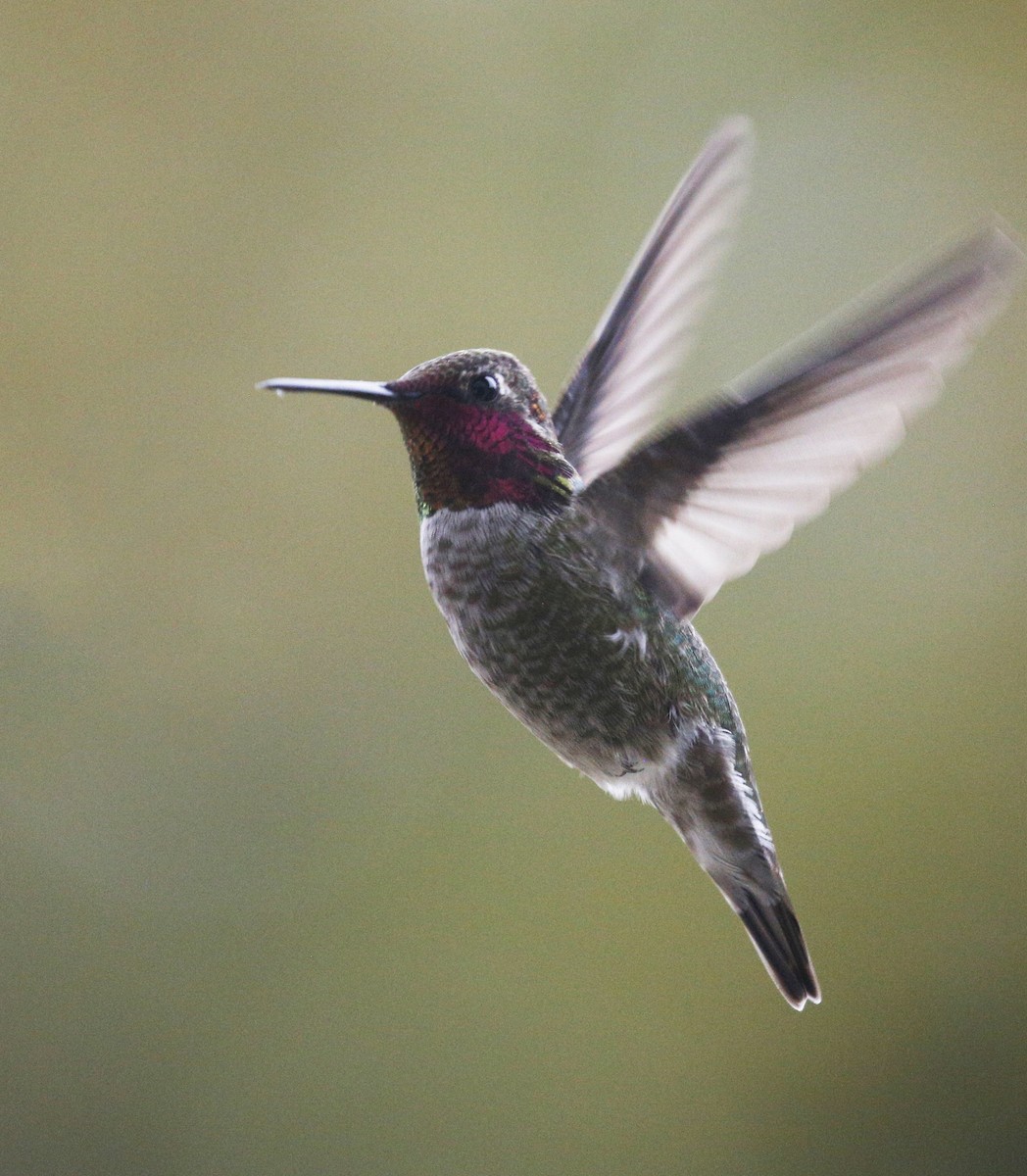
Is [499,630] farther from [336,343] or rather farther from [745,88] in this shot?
[745,88]

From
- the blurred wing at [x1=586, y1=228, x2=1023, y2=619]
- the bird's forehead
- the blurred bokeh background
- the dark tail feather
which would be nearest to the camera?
the blurred wing at [x1=586, y1=228, x2=1023, y2=619]

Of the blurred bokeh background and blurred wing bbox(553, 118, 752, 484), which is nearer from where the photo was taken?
blurred wing bbox(553, 118, 752, 484)

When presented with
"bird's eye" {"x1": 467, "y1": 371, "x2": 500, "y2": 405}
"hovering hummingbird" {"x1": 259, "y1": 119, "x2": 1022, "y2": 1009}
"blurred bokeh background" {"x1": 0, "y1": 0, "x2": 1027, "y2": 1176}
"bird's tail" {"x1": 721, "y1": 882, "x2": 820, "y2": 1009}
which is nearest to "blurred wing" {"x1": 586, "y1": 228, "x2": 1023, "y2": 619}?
"hovering hummingbird" {"x1": 259, "y1": 119, "x2": 1022, "y2": 1009}

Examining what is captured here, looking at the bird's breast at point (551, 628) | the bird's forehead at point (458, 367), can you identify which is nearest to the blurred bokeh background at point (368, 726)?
the bird's breast at point (551, 628)

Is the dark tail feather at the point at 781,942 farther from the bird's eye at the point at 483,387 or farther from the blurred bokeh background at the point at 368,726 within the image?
the blurred bokeh background at the point at 368,726

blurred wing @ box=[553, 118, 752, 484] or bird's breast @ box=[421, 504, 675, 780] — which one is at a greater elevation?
blurred wing @ box=[553, 118, 752, 484]

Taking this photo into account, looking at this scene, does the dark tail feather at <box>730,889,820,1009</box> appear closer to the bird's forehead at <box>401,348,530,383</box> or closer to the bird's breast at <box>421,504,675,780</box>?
the bird's breast at <box>421,504,675,780</box>

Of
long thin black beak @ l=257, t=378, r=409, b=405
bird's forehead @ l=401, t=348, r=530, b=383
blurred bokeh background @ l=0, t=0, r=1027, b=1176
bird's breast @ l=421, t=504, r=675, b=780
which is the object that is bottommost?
blurred bokeh background @ l=0, t=0, r=1027, b=1176

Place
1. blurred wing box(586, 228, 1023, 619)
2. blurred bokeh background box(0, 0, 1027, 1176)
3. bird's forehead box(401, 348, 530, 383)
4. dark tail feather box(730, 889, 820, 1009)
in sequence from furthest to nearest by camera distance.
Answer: blurred bokeh background box(0, 0, 1027, 1176) < dark tail feather box(730, 889, 820, 1009) < bird's forehead box(401, 348, 530, 383) < blurred wing box(586, 228, 1023, 619)

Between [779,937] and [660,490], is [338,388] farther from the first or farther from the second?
[779,937]
